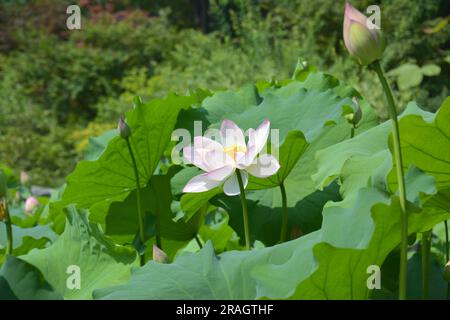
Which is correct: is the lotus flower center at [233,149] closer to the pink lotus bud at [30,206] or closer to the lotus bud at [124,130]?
the lotus bud at [124,130]

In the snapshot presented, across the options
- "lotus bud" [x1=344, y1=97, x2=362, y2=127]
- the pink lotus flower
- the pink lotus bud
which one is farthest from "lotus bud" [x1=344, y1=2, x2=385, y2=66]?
the pink lotus bud

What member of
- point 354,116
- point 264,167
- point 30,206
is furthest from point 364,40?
point 30,206

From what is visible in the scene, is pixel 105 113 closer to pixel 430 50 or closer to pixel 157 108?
pixel 430 50

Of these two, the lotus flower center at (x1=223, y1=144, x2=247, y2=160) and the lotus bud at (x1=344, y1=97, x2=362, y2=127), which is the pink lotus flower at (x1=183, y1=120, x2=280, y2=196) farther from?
the lotus bud at (x1=344, y1=97, x2=362, y2=127)

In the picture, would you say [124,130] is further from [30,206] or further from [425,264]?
[30,206]

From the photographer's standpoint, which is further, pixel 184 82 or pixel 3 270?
pixel 184 82

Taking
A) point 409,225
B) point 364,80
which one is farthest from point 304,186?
→ point 364,80
